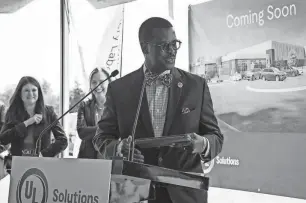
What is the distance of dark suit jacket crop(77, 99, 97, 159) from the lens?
12.1 feet

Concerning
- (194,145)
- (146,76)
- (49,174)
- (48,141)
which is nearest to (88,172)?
(49,174)

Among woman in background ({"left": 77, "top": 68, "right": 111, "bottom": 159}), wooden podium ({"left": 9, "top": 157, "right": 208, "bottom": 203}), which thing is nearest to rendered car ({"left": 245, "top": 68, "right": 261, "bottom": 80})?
woman in background ({"left": 77, "top": 68, "right": 111, "bottom": 159})

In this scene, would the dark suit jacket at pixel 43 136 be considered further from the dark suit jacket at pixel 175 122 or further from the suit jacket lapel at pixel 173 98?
the suit jacket lapel at pixel 173 98

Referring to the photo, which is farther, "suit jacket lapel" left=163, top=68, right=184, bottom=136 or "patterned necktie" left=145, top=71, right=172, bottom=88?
"patterned necktie" left=145, top=71, right=172, bottom=88

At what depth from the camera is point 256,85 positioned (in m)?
2.87

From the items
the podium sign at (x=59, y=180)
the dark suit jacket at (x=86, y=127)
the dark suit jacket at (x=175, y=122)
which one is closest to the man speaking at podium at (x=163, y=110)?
the dark suit jacket at (x=175, y=122)

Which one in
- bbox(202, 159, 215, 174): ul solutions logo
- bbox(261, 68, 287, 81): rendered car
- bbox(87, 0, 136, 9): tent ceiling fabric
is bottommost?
bbox(202, 159, 215, 174): ul solutions logo

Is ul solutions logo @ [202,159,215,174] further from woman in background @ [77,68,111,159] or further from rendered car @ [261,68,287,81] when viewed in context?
woman in background @ [77,68,111,159]

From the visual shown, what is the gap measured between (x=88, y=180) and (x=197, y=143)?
763 mm

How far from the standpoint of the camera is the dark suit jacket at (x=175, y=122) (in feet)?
7.19

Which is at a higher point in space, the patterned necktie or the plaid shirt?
the patterned necktie

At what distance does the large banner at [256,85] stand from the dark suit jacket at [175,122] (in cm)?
69

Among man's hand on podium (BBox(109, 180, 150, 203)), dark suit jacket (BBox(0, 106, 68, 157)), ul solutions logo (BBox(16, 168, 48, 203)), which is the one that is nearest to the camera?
man's hand on podium (BBox(109, 180, 150, 203))

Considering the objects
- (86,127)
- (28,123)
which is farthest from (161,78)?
(28,123)
